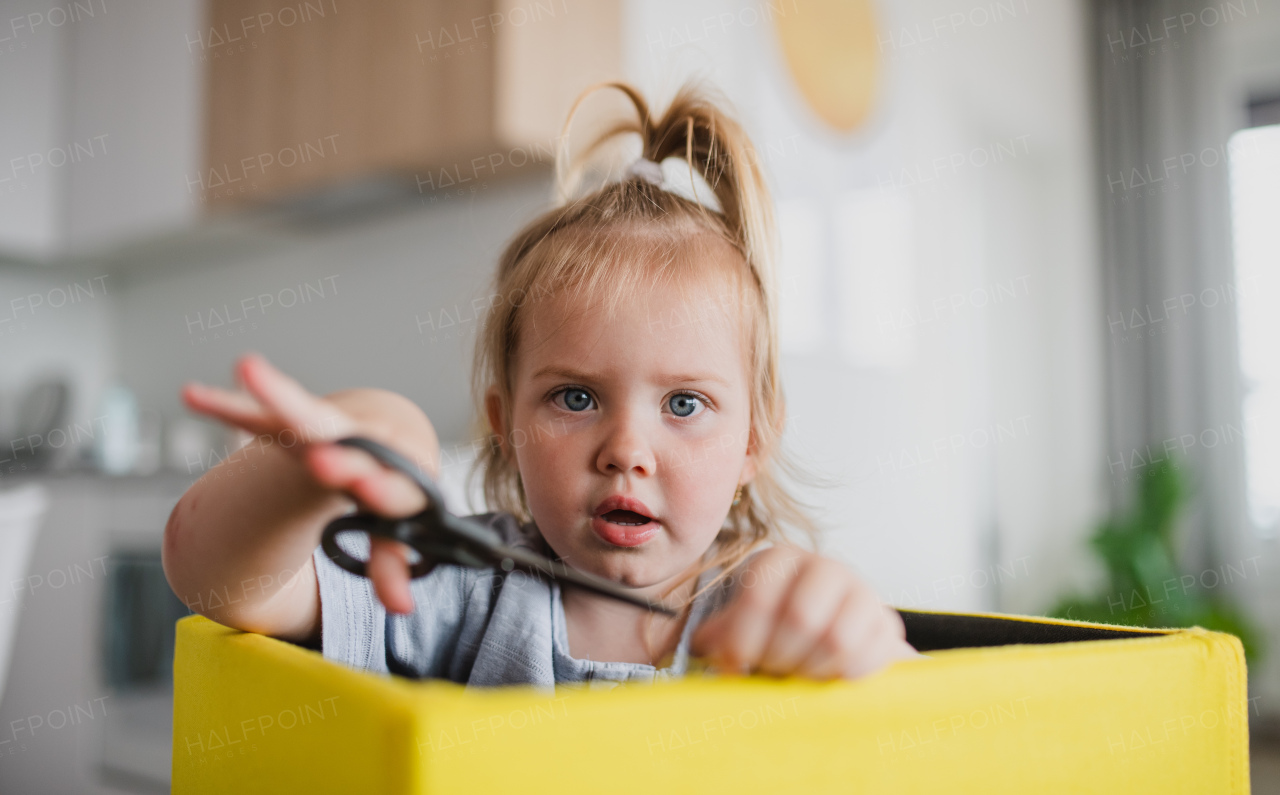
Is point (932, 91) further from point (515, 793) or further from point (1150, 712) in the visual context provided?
point (515, 793)

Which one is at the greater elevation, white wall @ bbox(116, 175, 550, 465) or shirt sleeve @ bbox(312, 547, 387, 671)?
white wall @ bbox(116, 175, 550, 465)

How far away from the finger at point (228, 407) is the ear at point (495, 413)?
461 millimetres

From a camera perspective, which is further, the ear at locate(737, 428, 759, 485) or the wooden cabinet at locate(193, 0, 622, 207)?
the wooden cabinet at locate(193, 0, 622, 207)

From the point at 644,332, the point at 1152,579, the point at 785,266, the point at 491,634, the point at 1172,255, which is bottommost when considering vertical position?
the point at 1152,579

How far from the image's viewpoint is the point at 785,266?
6.23 feet

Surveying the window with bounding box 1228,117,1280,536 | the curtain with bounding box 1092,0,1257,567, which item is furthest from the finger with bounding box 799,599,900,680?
the window with bounding box 1228,117,1280,536

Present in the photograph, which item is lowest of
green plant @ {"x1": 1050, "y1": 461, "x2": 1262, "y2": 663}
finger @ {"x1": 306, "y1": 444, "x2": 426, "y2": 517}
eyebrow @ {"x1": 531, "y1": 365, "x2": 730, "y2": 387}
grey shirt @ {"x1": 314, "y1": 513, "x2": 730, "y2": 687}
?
green plant @ {"x1": 1050, "y1": 461, "x2": 1262, "y2": 663}

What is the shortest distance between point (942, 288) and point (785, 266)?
854 mm

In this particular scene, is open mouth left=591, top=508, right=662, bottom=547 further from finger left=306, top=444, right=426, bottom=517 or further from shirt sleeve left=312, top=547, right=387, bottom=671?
finger left=306, top=444, right=426, bottom=517

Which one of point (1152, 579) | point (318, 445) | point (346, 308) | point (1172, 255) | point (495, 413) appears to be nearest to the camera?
point (318, 445)

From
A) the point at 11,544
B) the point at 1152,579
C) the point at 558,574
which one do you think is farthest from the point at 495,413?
A: the point at 1152,579

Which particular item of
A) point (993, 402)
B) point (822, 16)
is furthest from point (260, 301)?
point (993, 402)

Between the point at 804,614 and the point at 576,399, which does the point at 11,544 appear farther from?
the point at 804,614

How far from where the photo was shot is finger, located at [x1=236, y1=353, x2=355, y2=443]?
13.9 inches
